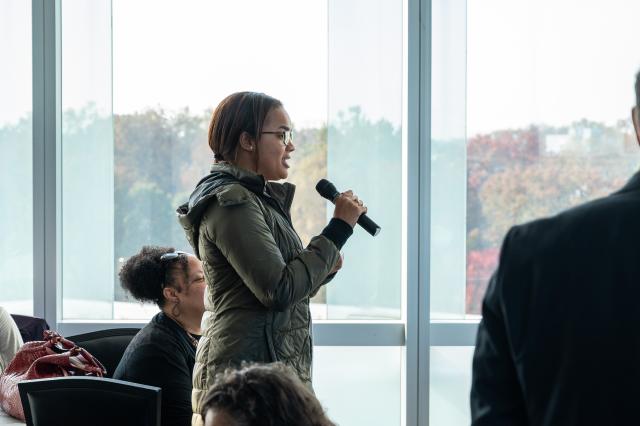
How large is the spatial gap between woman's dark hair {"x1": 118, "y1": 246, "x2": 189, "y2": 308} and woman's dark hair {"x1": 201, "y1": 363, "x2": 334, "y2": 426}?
1532 millimetres

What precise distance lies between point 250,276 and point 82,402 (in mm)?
690

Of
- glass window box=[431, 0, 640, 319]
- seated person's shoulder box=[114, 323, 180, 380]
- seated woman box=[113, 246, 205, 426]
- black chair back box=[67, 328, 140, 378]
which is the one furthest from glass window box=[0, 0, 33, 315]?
glass window box=[431, 0, 640, 319]

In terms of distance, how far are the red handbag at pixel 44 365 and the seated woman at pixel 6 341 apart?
33 centimetres

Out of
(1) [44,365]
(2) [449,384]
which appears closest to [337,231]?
(1) [44,365]

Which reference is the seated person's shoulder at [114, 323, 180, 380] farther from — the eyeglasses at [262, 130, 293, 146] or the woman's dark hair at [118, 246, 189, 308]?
the eyeglasses at [262, 130, 293, 146]

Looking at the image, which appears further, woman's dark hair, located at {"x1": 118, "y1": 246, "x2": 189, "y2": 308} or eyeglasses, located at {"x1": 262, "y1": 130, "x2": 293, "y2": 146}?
woman's dark hair, located at {"x1": 118, "y1": 246, "x2": 189, "y2": 308}

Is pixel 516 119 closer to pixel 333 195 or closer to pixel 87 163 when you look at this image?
pixel 333 195

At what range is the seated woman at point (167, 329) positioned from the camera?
8.62 ft

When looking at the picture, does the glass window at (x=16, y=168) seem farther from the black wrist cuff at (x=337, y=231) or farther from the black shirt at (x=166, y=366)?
the black wrist cuff at (x=337, y=231)

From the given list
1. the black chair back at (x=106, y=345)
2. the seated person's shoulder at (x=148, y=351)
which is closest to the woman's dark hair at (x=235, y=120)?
the seated person's shoulder at (x=148, y=351)

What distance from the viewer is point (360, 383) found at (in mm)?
4184

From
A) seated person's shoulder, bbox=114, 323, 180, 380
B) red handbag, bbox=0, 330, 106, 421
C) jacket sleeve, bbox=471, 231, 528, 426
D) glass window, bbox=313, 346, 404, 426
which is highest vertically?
jacket sleeve, bbox=471, 231, 528, 426

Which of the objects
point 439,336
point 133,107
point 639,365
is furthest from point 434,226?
point 639,365

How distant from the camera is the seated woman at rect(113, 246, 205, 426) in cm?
263
